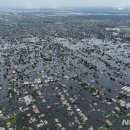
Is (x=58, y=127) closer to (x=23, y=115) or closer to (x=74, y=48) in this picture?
(x=23, y=115)

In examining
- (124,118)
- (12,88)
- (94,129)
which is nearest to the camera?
(94,129)

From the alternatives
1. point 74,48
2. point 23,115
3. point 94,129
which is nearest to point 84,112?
point 94,129

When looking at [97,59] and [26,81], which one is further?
[97,59]

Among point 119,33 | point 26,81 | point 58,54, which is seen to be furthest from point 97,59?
point 119,33

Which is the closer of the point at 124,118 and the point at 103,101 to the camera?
the point at 124,118

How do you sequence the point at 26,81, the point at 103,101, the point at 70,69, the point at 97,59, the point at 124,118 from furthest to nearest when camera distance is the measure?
the point at 97,59, the point at 70,69, the point at 26,81, the point at 103,101, the point at 124,118

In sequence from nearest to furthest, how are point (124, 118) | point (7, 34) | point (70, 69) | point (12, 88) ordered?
point (124, 118)
point (12, 88)
point (70, 69)
point (7, 34)

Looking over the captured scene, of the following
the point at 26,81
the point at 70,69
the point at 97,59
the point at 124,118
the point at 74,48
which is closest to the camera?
the point at 124,118

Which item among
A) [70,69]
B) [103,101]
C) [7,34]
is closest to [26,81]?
[70,69]

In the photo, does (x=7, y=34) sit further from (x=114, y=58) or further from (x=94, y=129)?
(x=94, y=129)
